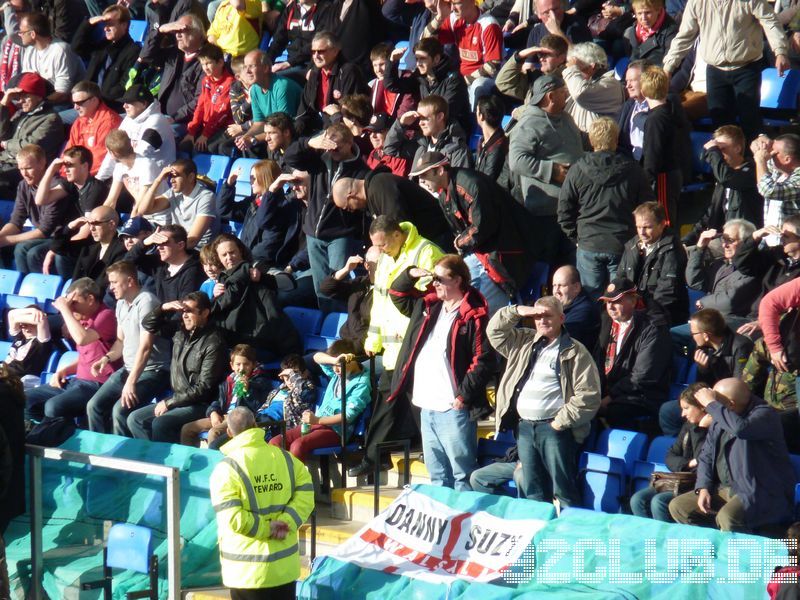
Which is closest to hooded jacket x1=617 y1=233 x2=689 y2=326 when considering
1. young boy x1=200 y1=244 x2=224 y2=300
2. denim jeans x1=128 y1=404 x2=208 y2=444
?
young boy x1=200 y1=244 x2=224 y2=300

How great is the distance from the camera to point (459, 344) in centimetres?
930

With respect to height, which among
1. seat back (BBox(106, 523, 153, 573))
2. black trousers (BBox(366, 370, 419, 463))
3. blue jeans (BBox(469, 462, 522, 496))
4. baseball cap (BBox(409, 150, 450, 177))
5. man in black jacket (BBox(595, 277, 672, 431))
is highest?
baseball cap (BBox(409, 150, 450, 177))

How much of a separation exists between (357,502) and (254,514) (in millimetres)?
1709

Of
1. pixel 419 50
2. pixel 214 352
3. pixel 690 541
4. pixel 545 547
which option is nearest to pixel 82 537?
pixel 214 352

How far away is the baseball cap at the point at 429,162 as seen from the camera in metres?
10.3

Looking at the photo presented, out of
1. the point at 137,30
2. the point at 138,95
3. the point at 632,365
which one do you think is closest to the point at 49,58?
the point at 137,30

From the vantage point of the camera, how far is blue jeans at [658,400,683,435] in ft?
29.1

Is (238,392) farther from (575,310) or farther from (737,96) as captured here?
(737,96)

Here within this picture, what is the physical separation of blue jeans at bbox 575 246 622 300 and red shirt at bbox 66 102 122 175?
17.9ft

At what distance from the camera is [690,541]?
7762 mm

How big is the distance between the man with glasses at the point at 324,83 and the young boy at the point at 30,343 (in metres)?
2.75

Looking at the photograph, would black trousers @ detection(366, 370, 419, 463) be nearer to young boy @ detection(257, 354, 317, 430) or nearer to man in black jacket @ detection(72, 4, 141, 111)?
young boy @ detection(257, 354, 317, 430)

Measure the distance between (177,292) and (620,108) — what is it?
368 centimetres

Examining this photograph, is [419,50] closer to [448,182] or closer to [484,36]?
[484,36]
